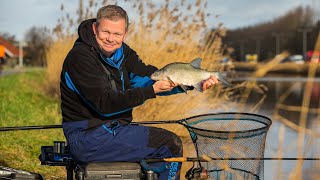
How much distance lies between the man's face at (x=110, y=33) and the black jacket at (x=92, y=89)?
0.05 m

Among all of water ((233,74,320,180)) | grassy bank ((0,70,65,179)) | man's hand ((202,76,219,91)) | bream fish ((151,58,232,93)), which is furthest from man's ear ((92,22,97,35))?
grassy bank ((0,70,65,179))

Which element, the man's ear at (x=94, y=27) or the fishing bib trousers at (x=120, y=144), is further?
the man's ear at (x=94, y=27)

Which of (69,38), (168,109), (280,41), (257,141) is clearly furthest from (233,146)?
(280,41)

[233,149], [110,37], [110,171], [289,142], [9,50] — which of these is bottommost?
[289,142]

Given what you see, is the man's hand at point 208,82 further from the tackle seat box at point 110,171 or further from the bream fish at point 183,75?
the tackle seat box at point 110,171

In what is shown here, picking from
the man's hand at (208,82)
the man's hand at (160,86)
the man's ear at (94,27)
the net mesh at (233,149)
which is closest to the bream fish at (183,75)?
the man's hand at (208,82)

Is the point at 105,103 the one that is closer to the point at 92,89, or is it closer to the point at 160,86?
the point at 92,89

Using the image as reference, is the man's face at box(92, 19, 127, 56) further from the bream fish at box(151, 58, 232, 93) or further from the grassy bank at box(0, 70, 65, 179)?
the grassy bank at box(0, 70, 65, 179)

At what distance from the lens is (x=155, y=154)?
12.3ft

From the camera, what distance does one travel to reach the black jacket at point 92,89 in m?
3.56

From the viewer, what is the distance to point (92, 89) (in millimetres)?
3562

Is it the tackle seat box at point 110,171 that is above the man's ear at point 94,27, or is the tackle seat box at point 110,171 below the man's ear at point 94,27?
below

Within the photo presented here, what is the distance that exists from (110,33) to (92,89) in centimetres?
40

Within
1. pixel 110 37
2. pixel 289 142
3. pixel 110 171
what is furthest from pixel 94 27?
pixel 289 142
